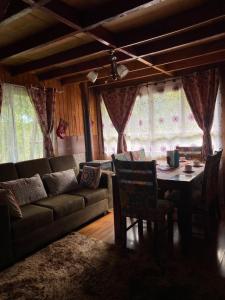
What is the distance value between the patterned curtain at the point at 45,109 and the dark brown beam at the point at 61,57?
42cm

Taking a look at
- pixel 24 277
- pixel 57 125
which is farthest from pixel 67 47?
pixel 24 277

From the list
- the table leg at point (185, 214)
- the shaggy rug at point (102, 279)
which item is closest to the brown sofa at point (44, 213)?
the shaggy rug at point (102, 279)

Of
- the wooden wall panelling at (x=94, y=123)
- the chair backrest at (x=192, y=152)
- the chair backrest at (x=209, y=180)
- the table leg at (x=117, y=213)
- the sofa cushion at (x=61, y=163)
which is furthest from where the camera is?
the wooden wall panelling at (x=94, y=123)

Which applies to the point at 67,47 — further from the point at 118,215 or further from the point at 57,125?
the point at 118,215

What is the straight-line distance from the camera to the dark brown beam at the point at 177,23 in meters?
2.09

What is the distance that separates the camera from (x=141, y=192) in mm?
2322

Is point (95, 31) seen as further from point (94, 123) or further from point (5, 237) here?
point (94, 123)

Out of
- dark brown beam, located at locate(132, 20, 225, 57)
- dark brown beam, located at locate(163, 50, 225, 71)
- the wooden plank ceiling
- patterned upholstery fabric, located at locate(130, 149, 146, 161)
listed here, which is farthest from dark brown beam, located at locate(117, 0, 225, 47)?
patterned upholstery fabric, located at locate(130, 149, 146, 161)

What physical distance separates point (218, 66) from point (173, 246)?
9.64 ft

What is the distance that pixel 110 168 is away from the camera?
4.66 metres

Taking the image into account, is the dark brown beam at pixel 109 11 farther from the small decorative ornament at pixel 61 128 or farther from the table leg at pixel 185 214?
the small decorative ornament at pixel 61 128

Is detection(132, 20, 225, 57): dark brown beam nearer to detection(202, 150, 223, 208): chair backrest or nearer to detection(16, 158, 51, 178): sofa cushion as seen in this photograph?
detection(202, 150, 223, 208): chair backrest

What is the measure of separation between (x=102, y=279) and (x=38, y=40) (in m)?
2.49

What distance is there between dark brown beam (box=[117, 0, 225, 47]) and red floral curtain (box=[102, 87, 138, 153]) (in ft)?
6.98
